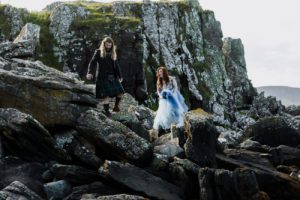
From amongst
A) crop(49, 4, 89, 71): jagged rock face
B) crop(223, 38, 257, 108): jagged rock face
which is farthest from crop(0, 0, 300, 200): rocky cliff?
crop(223, 38, 257, 108): jagged rock face

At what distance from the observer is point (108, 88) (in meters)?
24.3

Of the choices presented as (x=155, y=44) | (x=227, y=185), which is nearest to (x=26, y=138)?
(x=227, y=185)

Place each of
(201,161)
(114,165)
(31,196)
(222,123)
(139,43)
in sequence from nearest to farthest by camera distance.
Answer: (31,196) → (114,165) → (201,161) → (139,43) → (222,123)

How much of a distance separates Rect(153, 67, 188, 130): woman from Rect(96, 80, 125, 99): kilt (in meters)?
2.29

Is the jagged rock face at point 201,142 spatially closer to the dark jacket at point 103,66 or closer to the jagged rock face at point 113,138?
the jagged rock face at point 113,138

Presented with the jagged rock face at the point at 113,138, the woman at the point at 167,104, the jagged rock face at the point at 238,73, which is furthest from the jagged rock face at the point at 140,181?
the jagged rock face at the point at 238,73

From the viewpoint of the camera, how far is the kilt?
24.0 meters

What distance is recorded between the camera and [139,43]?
62.7m

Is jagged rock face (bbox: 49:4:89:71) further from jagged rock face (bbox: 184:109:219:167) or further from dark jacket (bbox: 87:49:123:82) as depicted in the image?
jagged rock face (bbox: 184:109:219:167)

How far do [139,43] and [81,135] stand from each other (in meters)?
44.1

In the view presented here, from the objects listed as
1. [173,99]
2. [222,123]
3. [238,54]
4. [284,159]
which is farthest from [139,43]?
[238,54]

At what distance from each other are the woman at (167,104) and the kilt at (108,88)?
2.29m

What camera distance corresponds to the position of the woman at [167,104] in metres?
25.2

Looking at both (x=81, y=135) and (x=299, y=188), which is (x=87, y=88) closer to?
(x=81, y=135)
